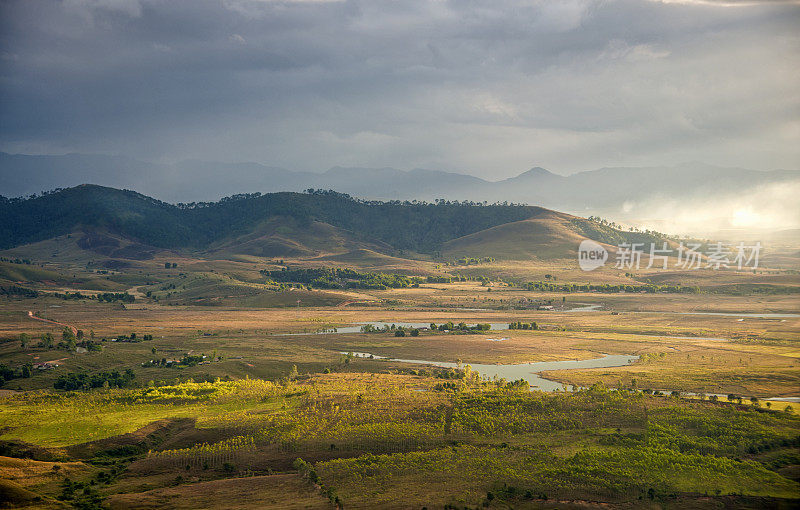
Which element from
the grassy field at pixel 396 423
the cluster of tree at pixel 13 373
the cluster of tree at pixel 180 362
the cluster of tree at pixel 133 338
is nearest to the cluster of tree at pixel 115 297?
the grassy field at pixel 396 423

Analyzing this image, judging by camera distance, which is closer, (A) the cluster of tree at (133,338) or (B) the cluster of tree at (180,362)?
(B) the cluster of tree at (180,362)

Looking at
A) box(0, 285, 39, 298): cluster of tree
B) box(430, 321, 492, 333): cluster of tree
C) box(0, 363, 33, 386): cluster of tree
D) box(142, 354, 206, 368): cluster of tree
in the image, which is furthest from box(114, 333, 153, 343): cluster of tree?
box(0, 285, 39, 298): cluster of tree

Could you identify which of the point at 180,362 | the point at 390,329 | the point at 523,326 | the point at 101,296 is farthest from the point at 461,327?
the point at 101,296

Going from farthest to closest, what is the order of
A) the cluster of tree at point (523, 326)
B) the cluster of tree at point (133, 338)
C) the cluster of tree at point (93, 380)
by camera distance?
the cluster of tree at point (523, 326), the cluster of tree at point (133, 338), the cluster of tree at point (93, 380)

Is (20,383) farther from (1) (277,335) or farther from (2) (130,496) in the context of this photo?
(1) (277,335)

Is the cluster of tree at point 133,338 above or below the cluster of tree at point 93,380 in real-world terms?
above

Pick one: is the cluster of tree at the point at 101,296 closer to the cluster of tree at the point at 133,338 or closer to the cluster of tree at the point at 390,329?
the cluster of tree at the point at 133,338

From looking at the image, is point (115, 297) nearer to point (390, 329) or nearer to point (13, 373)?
point (390, 329)

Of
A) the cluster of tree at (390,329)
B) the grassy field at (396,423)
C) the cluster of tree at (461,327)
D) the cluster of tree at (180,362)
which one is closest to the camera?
the grassy field at (396,423)

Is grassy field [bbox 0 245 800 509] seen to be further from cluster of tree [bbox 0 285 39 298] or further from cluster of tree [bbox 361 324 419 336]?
cluster of tree [bbox 0 285 39 298]
